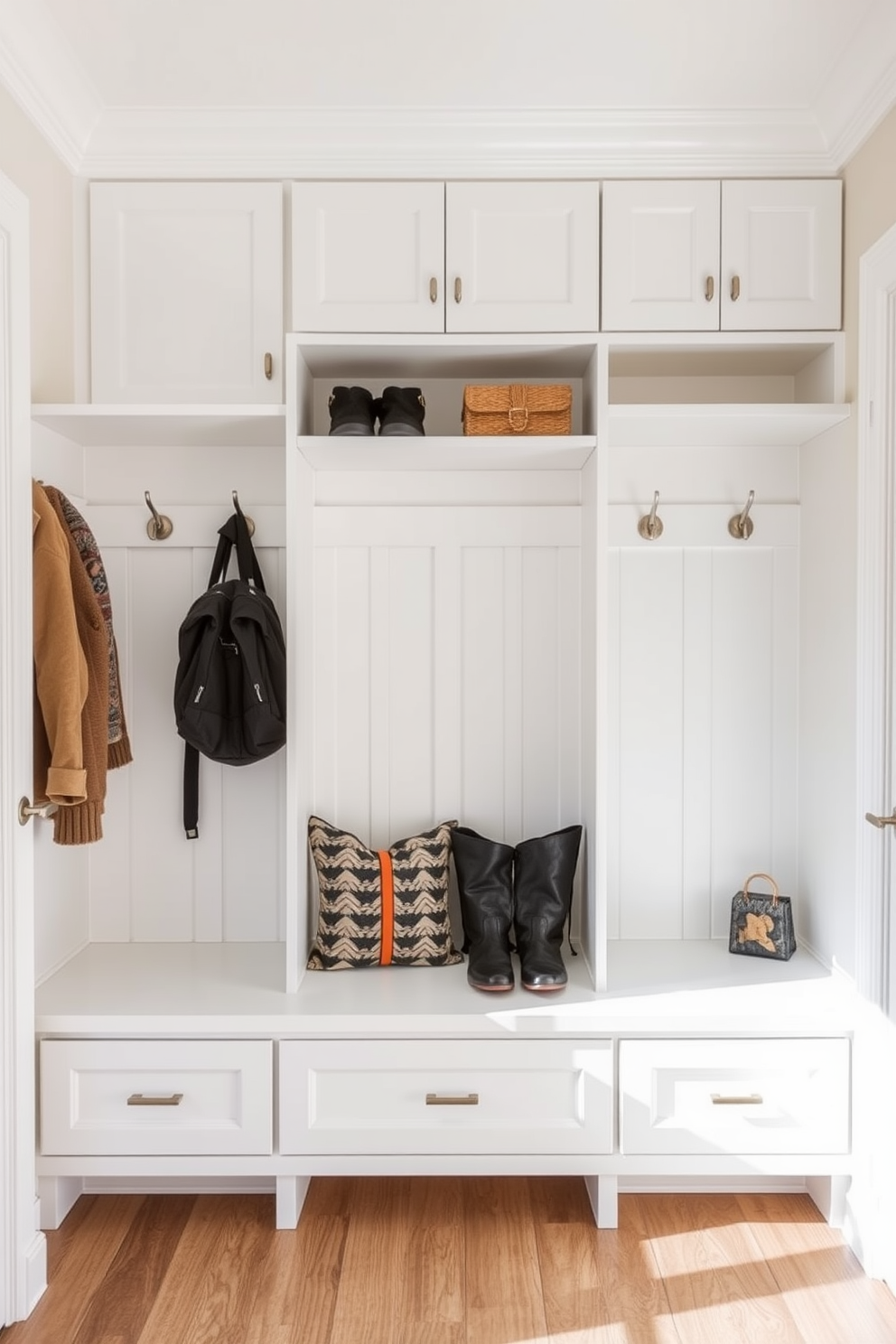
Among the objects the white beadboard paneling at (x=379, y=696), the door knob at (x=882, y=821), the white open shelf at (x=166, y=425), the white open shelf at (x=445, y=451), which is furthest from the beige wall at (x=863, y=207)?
the white open shelf at (x=166, y=425)

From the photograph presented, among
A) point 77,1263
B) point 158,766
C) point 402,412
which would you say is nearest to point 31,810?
point 158,766

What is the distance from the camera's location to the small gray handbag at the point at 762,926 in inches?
94.4

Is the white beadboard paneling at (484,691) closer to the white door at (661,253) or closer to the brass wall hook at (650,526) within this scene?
the brass wall hook at (650,526)

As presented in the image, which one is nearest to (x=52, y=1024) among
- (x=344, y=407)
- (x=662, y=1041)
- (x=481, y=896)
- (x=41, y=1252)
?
(x=41, y=1252)

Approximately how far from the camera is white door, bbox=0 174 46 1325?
73.7 inches

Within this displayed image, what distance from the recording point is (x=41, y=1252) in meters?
1.96

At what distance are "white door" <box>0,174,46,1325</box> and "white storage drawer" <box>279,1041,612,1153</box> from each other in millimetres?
533

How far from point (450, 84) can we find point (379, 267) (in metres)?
0.42

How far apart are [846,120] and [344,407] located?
51.2 inches

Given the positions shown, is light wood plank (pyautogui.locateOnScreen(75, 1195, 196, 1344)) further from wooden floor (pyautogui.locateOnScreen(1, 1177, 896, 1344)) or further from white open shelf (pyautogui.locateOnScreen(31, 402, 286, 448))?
white open shelf (pyautogui.locateOnScreen(31, 402, 286, 448))

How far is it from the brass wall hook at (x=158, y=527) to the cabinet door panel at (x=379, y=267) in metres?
0.63

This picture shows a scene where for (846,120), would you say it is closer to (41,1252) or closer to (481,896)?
(481,896)

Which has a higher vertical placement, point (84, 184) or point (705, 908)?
point (84, 184)

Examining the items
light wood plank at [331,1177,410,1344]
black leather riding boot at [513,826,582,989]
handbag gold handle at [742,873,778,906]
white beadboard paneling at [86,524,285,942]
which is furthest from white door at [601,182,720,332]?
light wood plank at [331,1177,410,1344]
